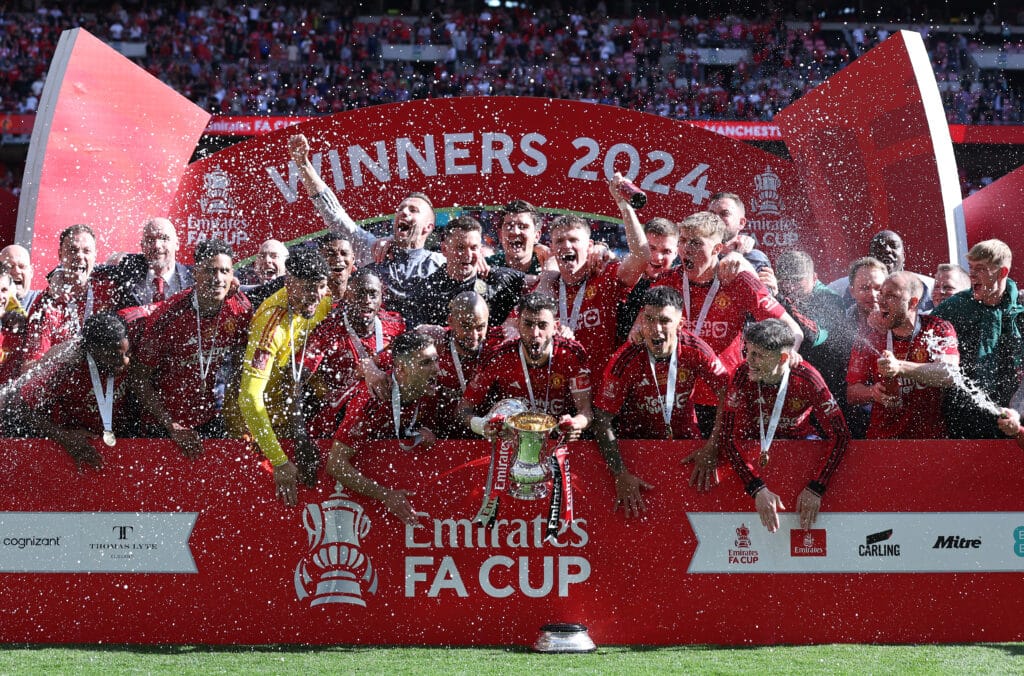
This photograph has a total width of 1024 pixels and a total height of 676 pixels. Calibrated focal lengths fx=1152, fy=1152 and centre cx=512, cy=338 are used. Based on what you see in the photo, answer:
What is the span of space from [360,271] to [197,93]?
60.2 feet

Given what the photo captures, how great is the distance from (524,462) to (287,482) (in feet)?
3.41

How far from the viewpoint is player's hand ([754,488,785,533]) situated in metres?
4.92

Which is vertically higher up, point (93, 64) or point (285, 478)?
point (93, 64)

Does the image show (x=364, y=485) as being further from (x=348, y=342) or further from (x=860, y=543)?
(x=860, y=543)

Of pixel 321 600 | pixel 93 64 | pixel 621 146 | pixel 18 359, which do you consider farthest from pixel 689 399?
pixel 93 64

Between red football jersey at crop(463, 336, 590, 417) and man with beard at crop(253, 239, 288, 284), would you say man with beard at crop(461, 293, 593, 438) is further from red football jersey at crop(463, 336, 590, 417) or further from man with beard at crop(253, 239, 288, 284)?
man with beard at crop(253, 239, 288, 284)

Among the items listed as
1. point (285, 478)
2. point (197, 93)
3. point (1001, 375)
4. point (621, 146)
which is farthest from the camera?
point (197, 93)

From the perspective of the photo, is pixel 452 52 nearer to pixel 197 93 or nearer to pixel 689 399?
pixel 197 93

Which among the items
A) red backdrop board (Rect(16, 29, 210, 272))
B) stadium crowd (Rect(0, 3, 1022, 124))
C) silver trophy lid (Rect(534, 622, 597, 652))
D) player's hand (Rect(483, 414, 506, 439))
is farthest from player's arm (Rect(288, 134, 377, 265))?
stadium crowd (Rect(0, 3, 1022, 124))

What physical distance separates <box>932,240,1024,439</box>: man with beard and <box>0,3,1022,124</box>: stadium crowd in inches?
603

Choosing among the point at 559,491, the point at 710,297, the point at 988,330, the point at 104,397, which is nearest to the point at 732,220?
the point at 710,297

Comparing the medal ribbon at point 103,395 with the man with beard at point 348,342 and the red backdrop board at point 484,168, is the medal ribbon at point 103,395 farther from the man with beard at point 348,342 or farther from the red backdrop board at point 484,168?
the red backdrop board at point 484,168

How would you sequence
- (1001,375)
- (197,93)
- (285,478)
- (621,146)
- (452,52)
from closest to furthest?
(285,478)
(1001,375)
(621,146)
(197,93)
(452,52)

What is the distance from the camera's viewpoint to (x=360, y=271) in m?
5.22
